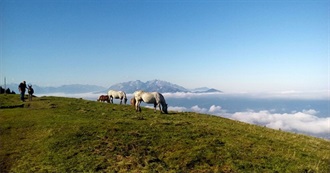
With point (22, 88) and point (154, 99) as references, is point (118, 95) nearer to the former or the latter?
point (22, 88)

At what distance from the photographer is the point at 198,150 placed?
739 inches

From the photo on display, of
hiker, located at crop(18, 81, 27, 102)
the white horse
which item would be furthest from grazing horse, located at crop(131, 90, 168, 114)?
hiker, located at crop(18, 81, 27, 102)

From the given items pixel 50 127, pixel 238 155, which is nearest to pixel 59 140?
pixel 50 127

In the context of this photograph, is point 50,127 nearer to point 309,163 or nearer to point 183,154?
point 183,154

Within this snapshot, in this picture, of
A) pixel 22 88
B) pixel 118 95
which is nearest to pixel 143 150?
pixel 22 88

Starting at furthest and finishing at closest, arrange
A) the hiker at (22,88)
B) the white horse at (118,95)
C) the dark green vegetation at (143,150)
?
the white horse at (118,95), the hiker at (22,88), the dark green vegetation at (143,150)

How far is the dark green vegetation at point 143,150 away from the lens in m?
16.7

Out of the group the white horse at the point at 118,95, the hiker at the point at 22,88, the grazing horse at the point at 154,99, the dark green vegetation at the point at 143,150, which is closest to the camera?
the dark green vegetation at the point at 143,150

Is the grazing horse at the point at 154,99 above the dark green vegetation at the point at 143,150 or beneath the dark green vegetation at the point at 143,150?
above

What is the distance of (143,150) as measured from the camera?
1892 cm

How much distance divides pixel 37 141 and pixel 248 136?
1706 centimetres

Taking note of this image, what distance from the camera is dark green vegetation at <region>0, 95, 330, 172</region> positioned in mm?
16719

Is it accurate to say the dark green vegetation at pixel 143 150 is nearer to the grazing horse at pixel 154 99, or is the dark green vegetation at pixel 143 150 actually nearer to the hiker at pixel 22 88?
the grazing horse at pixel 154 99

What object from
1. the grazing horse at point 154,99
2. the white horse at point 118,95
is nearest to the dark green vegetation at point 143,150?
the grazing horse at point 154,99
